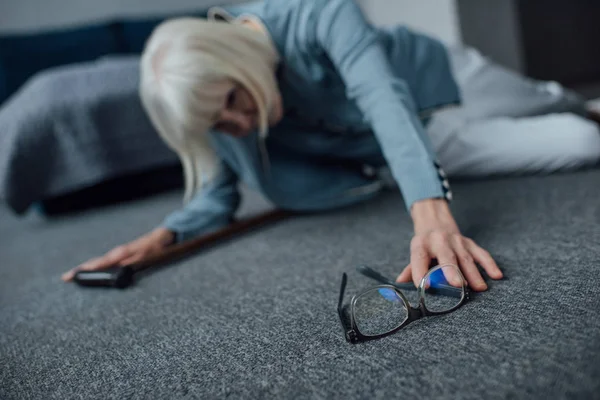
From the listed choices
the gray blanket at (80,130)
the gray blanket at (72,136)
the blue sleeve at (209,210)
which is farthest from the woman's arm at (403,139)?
the gray blanket at (72,136)

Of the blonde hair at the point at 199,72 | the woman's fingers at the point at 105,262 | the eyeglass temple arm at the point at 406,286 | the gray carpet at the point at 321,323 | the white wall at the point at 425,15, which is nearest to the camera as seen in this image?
the gray carpet at the point at 321,323

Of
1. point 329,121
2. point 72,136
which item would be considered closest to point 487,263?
point 329,121

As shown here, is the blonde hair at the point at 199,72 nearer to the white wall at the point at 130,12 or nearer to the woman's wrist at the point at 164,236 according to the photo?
the woman's wrist at the point at 164,236

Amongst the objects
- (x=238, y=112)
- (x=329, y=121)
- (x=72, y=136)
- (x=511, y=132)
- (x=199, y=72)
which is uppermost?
(x=199, y=72)

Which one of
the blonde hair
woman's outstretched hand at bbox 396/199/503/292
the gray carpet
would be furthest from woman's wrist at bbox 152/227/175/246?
woman's outstretched hand at bbox 396/199/503/292

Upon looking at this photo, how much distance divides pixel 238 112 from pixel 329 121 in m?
0.29

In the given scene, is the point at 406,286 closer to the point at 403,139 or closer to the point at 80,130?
the point at 403,139

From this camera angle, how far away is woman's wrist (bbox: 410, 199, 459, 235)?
0.72 metres

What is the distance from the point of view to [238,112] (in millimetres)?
1008

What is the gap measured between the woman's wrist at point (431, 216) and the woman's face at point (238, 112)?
401 mm

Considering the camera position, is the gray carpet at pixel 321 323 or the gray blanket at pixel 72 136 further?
the gray blanket at pixel 72 136

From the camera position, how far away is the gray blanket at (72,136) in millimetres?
1950

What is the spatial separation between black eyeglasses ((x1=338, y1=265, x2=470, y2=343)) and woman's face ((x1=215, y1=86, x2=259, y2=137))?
1.53ft

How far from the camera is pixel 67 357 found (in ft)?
2.29
